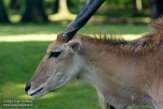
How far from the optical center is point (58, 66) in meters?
7.63

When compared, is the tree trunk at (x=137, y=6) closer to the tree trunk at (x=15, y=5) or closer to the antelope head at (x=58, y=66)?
the tree trunk at (x=15, y=5)

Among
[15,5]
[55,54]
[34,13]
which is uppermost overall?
[55,54]

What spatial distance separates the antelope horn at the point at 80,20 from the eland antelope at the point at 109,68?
71mm

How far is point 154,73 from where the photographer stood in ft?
25.2

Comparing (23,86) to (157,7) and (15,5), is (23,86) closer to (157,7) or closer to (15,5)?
(157,7)

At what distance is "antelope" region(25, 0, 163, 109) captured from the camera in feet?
24.8

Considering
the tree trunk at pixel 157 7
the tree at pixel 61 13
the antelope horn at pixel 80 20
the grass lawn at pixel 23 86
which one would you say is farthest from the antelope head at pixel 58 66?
the tree at pixel 61 13

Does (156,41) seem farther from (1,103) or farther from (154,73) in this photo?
(1,103)

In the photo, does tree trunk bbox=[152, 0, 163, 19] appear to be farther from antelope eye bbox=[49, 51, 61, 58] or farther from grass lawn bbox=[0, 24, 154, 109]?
antelope eye bbox=[49, 51, 61, 58]

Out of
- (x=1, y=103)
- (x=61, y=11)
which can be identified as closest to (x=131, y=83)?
(x=1, y=103)

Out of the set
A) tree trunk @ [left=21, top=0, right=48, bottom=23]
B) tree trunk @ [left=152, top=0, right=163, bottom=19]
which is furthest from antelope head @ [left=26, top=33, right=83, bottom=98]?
tree trunk @ [left=21, top=0, right=48, bottom=23]

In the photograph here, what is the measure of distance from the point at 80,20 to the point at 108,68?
716 mm

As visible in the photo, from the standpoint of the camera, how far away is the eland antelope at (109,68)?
298 inches

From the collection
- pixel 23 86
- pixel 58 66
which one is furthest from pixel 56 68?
pixel 23 86
